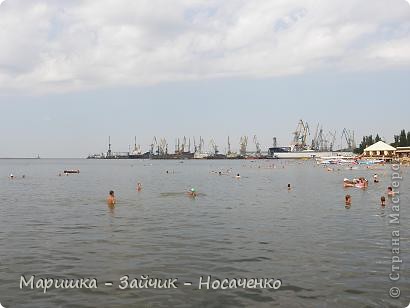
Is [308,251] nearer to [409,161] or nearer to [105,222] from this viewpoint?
[105,222]

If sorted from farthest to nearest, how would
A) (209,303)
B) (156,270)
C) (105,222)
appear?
(105,222)
(156,270)
(209,303)

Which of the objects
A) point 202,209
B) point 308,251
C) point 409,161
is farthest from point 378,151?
point 308,251

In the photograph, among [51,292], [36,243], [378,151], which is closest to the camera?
[51,292]

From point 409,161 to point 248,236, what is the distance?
13261cm

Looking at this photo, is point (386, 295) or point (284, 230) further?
point (284, 230)

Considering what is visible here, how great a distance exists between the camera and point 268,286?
48.2ft

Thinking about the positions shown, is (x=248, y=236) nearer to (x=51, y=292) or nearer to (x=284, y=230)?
(x=284, y=230)

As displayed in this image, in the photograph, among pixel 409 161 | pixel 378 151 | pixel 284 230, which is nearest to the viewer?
pixel 284 230

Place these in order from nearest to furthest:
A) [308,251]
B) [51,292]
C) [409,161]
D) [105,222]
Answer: [51,292] → [308,251] → [105,222] → [409,161]

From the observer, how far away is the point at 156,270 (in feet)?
54.9

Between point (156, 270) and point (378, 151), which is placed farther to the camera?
point (378, 151)

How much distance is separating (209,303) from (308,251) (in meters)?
8.03

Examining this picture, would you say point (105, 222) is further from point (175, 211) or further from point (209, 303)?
point (209, 303)

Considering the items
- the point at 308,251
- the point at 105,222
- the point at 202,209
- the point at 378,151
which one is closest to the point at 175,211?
the point at 202,209
